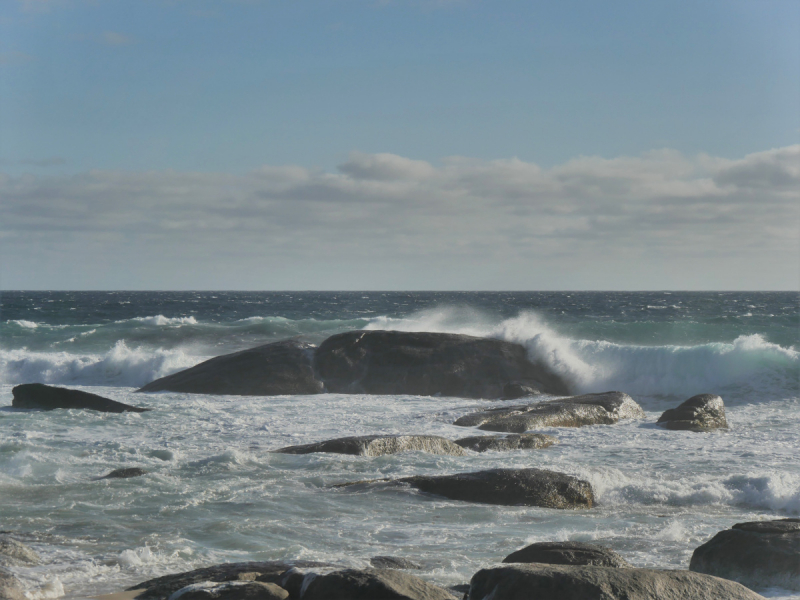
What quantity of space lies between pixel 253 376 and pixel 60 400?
4.77 meters

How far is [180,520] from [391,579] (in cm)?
365

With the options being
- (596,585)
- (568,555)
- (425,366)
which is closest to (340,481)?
(568,555)

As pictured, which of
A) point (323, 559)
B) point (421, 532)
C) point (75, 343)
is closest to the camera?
point (323, 559)

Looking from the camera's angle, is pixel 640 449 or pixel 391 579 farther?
pixel 640 449

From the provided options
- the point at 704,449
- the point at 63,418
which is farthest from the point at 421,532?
the point at 63,418

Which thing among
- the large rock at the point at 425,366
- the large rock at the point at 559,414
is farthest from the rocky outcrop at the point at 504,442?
the large rock at the point at 425,366

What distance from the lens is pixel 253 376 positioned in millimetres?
18766

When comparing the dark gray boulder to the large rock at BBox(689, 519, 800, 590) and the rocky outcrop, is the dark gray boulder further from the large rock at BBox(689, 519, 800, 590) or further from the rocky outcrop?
the rocky outcrop

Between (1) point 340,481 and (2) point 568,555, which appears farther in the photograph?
(1) point 340,481

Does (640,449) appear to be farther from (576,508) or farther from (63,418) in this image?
(63,418)

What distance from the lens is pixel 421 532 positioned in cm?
757

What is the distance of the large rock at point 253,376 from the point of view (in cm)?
1848

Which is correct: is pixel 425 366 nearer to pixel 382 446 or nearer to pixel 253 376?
pixel 253 376

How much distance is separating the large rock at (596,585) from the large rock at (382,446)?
20.4 feet
